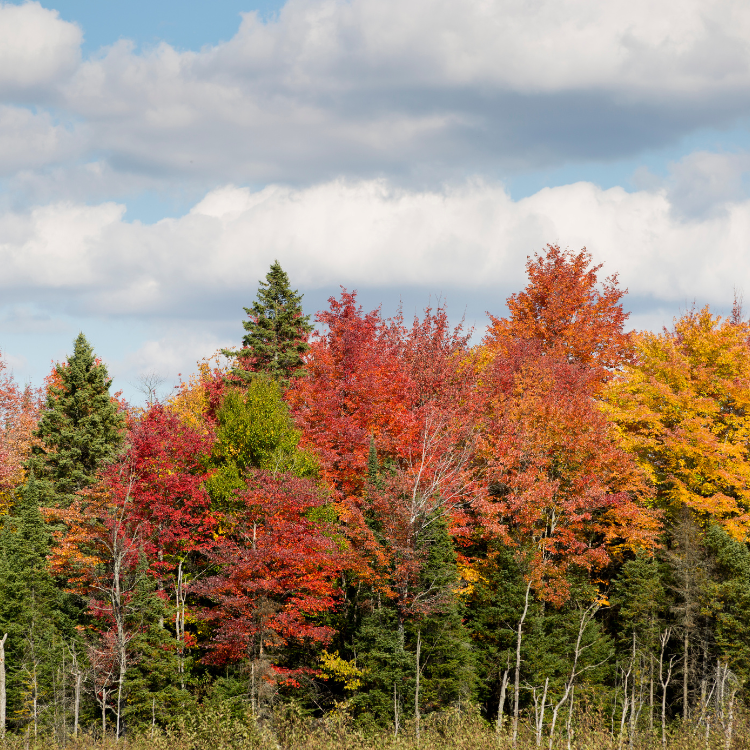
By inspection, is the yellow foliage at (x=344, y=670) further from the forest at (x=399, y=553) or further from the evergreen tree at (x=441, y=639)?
the evergreen tree at (x=441, y=639)

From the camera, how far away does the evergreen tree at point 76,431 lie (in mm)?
44531

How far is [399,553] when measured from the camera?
32750 millimetres

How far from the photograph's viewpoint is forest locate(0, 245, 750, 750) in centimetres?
3266

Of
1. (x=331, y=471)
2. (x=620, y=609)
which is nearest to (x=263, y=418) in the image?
(x=331, y=471)

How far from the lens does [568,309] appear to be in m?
54.4

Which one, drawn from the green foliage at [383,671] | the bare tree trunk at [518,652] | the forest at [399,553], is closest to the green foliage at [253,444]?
the forest at [399,553]

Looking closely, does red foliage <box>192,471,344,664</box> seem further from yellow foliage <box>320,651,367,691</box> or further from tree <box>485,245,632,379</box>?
tree <box>485,245,632,379</box>

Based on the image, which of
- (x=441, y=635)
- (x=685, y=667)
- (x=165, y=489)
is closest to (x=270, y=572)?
(x=165, y=489)

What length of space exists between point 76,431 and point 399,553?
864 inches

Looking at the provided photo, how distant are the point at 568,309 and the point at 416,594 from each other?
2744cm

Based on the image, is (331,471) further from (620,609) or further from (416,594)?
(620,609)

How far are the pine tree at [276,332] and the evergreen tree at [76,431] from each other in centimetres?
836

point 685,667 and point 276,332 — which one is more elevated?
point 276,332

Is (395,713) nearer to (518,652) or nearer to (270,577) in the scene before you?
(518,652)
